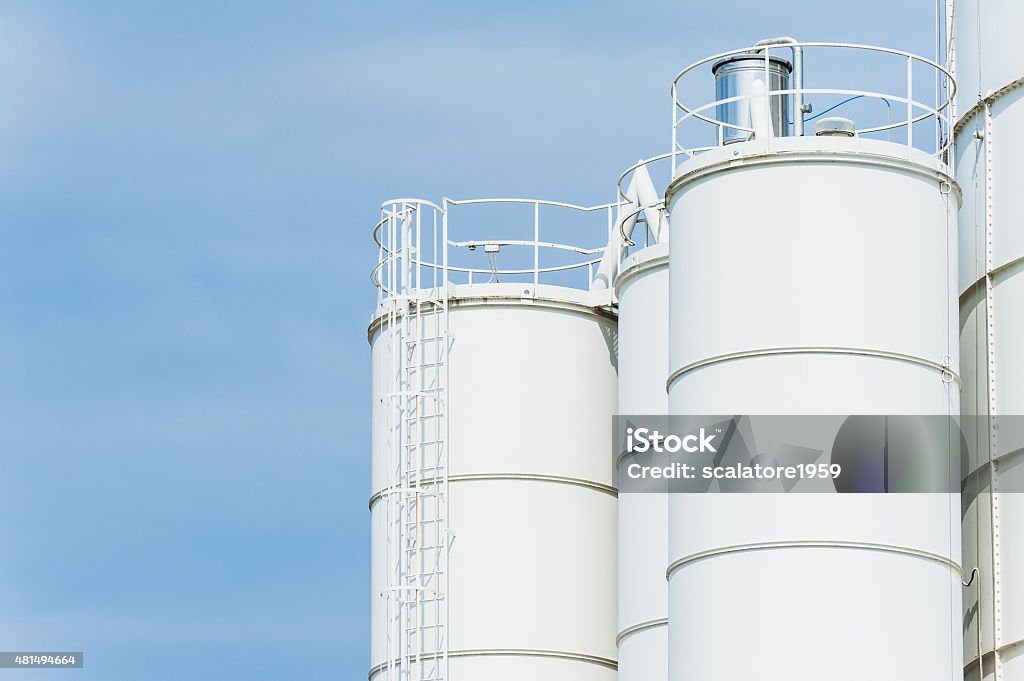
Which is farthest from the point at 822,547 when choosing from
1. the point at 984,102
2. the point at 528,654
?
the point at 528,654

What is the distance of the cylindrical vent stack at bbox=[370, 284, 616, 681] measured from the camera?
72.3ft

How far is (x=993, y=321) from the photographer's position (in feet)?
61.9

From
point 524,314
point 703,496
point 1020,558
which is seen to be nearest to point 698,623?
point 703,496

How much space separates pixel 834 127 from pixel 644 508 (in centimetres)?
469

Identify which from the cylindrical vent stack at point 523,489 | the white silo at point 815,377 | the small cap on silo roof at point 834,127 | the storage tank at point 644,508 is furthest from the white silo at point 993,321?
the cylindrical vent stack at point 523,489

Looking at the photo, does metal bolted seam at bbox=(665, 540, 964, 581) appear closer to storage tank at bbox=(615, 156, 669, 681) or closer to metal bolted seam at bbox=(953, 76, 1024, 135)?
storage tank at bbox=(615, 156, 669, 681)

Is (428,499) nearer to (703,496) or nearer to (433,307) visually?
(433,307)

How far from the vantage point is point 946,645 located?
1711 centimetres

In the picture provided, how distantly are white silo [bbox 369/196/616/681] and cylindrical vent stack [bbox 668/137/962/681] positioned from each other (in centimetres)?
436

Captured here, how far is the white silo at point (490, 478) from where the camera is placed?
72.0 ft

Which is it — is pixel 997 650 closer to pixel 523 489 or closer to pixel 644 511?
pixel 644 511

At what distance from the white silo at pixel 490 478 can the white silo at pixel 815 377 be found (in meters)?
4.35

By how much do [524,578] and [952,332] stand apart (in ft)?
20.5

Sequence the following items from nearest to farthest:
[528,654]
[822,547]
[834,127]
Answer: [822,547] < [834,127] < [528,654]
